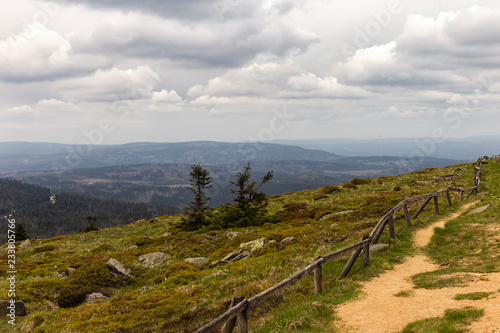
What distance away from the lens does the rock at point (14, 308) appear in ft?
53.2

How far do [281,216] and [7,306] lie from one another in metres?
29.3

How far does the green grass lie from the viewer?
7.21m

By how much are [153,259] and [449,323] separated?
83.0ft

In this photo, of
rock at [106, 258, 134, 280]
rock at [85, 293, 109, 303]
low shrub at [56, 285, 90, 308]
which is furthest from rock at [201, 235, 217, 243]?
low shrub at [56, 285, 90, 308]

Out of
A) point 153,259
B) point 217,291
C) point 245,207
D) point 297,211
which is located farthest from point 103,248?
point 217,291

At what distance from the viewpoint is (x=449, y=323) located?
24.6 feet

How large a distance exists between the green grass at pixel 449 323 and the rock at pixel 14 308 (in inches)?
797

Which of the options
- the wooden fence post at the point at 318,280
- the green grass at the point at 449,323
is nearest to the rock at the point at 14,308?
the wooden fence post at the point at 318,280

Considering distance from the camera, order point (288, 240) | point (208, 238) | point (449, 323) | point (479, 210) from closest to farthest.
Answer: point (449, 323) < point (479, 210) < point (288, 240) < point (208, 238)

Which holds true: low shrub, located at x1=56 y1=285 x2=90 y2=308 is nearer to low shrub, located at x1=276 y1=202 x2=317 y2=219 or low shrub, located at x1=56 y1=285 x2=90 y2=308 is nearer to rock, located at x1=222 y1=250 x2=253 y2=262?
rock, located at x1=222 y1=250 x2=253 y2=262

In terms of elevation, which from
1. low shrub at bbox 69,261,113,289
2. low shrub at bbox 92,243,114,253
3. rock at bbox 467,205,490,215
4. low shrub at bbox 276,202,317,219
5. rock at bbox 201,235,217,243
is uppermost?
rock at bbox 467,205,490,215

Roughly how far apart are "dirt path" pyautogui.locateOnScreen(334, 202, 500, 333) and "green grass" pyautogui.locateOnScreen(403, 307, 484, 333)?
0.66 ft

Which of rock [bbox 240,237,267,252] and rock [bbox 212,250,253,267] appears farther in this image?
rock [bbox 240,237,267,252]

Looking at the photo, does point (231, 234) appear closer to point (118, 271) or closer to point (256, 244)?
point (256, 244)
